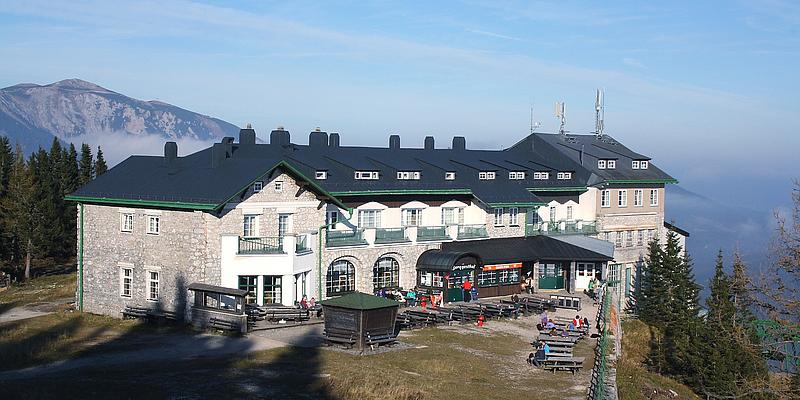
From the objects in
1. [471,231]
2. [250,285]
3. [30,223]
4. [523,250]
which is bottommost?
[250,285]

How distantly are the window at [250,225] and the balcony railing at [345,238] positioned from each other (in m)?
4.07

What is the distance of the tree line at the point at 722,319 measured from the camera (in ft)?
91.4

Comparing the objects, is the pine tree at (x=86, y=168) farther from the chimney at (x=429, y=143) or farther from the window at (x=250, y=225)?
the window at (x=250, y=225)

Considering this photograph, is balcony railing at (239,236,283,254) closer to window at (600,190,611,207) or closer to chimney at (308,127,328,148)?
chimney at (308,127,328,148)

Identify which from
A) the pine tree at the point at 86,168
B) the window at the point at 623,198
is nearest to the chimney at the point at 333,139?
the window at the point at 623,198

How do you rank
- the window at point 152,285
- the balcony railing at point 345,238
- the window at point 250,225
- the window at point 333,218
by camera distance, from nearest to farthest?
1. the window at point 250,225
2. the window at point 152,285
3. the balcony railing at point 345,238
4. the window at point 333,218

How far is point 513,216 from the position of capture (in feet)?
171

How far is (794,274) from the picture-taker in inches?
1131

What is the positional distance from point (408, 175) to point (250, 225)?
36.9ft

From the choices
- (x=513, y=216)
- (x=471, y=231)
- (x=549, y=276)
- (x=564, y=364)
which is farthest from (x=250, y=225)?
(x=549, y=276)

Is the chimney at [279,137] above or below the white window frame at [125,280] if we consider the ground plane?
above

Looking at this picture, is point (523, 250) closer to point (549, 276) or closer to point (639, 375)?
point (549, 276)

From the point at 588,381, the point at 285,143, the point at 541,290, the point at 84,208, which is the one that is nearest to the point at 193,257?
the point at 84,208

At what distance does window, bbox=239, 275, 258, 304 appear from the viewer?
130 feet
